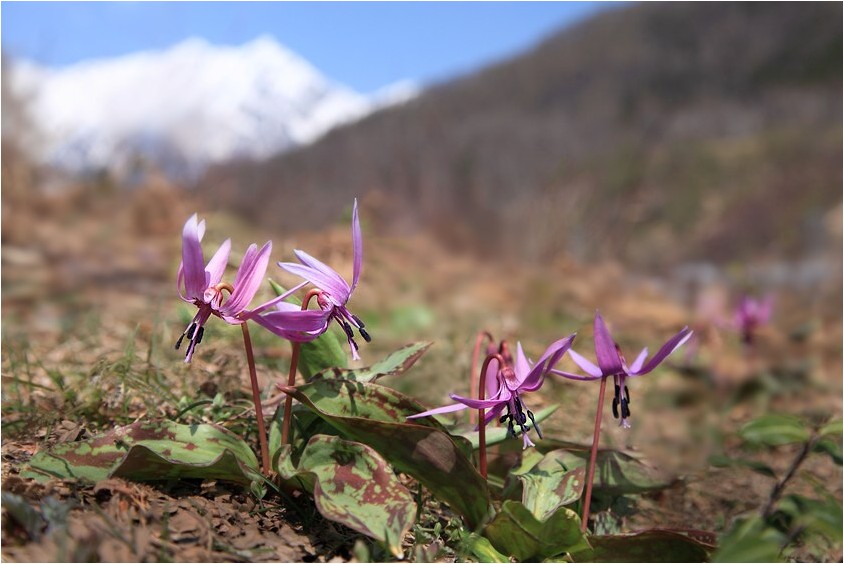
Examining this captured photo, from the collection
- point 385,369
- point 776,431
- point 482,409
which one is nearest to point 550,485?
point 482,409

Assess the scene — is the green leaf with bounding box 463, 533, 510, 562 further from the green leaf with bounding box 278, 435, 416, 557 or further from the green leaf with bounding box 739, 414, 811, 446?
the green leaf with bounding box 739, 414, 811, 446

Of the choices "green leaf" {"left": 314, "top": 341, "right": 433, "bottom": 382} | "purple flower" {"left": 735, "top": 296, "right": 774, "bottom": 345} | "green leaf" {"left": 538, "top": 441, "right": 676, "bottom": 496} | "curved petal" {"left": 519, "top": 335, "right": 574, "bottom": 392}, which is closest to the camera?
"curved petal" {"left": 519, "top": 335, "right": 574, "bottom": 392}

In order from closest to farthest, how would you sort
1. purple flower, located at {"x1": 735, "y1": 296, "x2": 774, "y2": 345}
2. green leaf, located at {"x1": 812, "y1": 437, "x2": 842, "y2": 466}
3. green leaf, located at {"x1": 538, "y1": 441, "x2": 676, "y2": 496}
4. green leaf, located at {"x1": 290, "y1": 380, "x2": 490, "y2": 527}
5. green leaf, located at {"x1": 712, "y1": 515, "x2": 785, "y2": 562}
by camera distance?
green leaf, located at {"x1": 712, "y1": 515, "x2": 785, "y2": 562} → green leaf, located at {"x1": 290, "y1": 380, "x2": 490, "y2": 527} → green leaf, located at {"x1": 538, "y1": 441, "x2": 676, "y2": 496} → green leaf, located at {"x1": 812, "y1": 437, "x2": 842, "y2": 466} → purple flower, located at {"x1": 735, "y1": 296, "x2": 774, "y2": 345}

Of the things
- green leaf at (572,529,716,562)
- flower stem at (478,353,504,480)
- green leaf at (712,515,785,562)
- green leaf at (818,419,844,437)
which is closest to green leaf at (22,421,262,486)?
flower stem at (478,353,504,480)

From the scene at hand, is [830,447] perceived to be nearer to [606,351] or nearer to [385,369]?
[606,351]

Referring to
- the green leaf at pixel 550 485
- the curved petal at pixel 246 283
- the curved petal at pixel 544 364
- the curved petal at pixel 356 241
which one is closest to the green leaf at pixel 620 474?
the green leaf at pixel 550 485

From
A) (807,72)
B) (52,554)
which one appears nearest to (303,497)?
(52,554)

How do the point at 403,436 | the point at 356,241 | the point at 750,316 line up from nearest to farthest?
1. the point at 356,241
2. the point at 403,436
3. the point at 750,316
